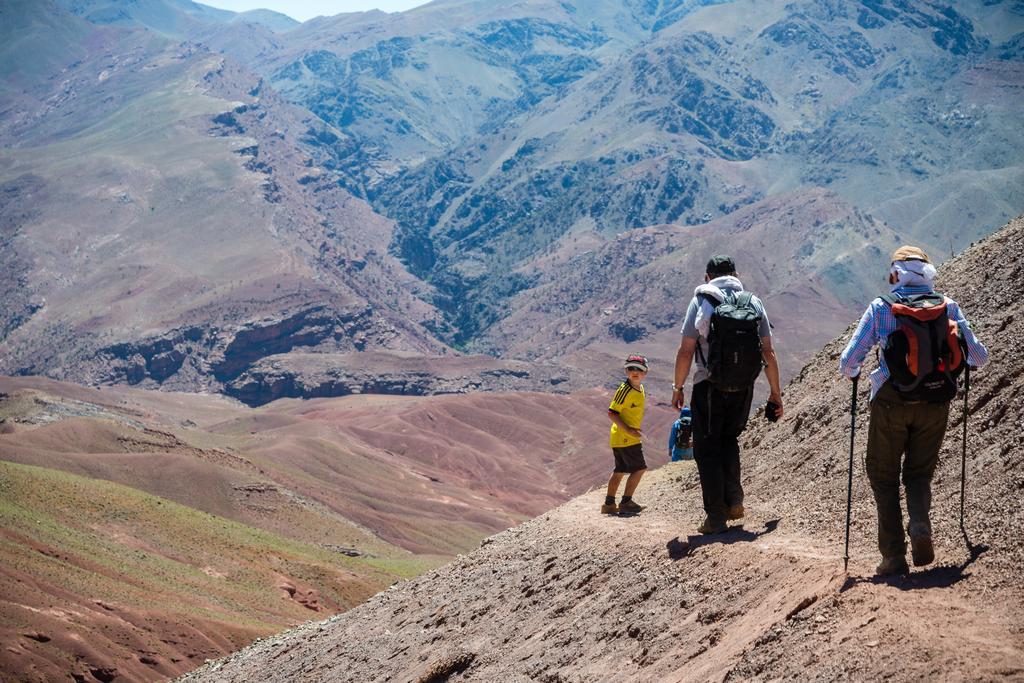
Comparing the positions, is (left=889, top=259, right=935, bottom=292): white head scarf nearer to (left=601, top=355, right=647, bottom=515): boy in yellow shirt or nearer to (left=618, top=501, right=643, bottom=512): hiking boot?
(left=601, top=355, right=647, bottom=515): boy in yellow shirt

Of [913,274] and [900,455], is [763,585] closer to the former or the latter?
[900,455]

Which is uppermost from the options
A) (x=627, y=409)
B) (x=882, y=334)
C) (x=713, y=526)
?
(x=882, y=334)

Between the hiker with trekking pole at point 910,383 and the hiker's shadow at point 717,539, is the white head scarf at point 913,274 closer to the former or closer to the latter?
the hiker with trekking pole at point 910,383

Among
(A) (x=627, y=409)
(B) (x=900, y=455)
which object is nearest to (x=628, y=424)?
(A) (x=627, y=409)

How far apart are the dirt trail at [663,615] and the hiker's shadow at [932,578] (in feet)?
0.07

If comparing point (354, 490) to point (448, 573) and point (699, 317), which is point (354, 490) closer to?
point (448, 573)

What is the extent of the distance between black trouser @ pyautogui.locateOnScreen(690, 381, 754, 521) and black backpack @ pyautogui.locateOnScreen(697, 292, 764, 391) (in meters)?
0.29

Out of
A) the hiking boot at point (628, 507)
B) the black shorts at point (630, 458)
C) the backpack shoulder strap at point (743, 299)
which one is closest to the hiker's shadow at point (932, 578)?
the backpack shoulder strap at point (743, 299)

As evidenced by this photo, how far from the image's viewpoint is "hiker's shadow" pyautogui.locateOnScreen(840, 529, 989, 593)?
28.3 feet

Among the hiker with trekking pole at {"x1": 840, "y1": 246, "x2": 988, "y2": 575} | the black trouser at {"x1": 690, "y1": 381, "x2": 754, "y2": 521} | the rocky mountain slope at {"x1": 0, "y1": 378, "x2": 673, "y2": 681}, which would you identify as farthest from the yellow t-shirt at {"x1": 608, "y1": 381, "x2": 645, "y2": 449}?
the rocky mountain slope at {"x1": 0, "y1": 378, "x2": 673, "y2": 681}

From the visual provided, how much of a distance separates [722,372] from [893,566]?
8.12 ft

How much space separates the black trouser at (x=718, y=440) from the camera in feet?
36.5

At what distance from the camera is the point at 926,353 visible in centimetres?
888

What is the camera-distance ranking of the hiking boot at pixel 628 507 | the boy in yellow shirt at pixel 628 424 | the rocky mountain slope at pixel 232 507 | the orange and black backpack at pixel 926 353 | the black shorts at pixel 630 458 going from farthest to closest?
the rocky mountain slope at pixel 232 507, the hiking boot at pixel 628 507, the black shorts at pixel 630 458, the boy in yellow shirt at pixel 628 424, the orange and black backpack at pixel 926 353
